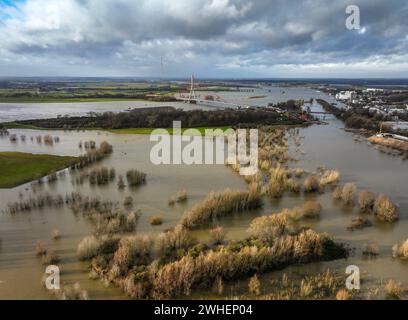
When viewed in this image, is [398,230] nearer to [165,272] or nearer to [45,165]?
[165,272]

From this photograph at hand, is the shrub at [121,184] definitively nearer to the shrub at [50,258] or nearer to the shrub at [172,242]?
the shrub at [50,258]

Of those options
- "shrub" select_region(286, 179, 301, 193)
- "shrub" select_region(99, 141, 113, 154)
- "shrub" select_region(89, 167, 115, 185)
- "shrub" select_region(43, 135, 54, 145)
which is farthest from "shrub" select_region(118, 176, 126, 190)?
"shrub" select_region(43, 135, 54, 145)

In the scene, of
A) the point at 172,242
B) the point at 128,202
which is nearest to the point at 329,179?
the point at 128,202

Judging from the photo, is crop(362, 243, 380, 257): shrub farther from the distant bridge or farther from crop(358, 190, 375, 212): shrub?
the distant bridge

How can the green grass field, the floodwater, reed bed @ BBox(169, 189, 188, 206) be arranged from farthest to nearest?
1. the green grass field
2. reed bed @ BBox(169, 189, 188, 206)
3. the floodwater

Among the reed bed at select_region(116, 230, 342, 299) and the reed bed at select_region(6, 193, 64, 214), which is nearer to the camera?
the reed bed at select_region(116, 230, 342, 299)

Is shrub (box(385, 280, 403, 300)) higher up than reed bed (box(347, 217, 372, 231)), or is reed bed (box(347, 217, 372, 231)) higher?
reed bed (box(347, 217, 372, 231))

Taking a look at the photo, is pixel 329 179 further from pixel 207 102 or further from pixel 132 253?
pixel 207 102
